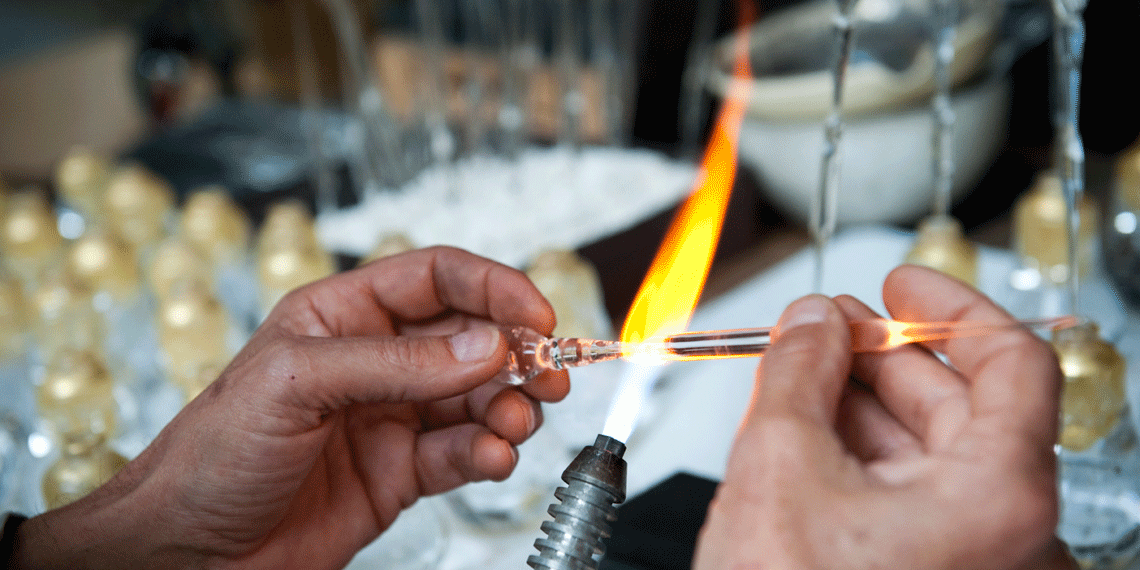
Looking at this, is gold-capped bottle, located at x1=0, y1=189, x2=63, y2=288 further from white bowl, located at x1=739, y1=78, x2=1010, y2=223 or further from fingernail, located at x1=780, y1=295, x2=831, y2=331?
fingernail, located at x1=780, y1=295, x2=831, y2=331

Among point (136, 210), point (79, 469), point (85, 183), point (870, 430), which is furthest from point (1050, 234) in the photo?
point (85, 183)

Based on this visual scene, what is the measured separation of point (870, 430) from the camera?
36cm

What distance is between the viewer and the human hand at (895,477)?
0.27 meters

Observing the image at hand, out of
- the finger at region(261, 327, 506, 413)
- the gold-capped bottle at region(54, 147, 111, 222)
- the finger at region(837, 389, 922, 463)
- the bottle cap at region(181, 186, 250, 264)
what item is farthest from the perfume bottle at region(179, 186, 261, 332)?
the finger at region(837, 389, 922, 463)

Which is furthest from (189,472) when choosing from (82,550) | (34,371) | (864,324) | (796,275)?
(796,275)

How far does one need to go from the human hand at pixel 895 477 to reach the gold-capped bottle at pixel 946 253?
0.35m

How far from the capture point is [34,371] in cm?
78

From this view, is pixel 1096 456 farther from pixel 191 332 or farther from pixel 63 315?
pixel 63 315

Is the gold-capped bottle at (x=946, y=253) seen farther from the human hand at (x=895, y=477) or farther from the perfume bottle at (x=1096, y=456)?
the human hand at (x=895, y=477)

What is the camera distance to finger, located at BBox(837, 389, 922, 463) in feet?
1.17

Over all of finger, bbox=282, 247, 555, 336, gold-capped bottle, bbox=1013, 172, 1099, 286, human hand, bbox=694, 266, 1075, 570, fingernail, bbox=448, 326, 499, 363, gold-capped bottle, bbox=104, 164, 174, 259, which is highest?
gold-capped bottle, bbox=104, 164, 174, 259

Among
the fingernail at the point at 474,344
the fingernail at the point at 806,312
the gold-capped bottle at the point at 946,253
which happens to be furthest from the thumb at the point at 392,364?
the gold-capped bottle at the point at 946,253

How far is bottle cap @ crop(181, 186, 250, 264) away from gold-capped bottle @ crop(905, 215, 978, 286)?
23.7 inches

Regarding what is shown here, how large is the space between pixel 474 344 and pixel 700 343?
11cm
